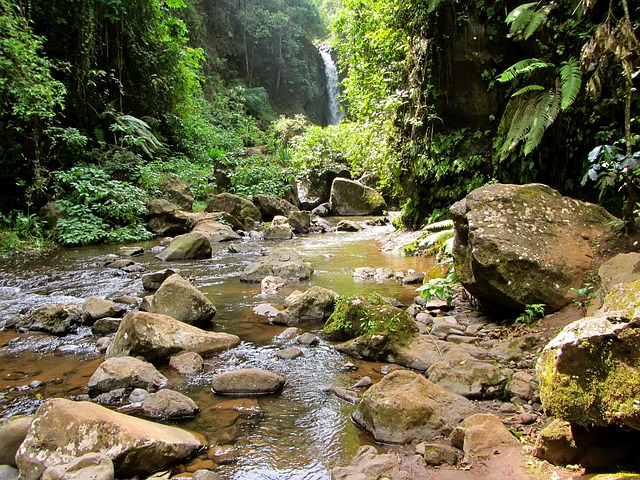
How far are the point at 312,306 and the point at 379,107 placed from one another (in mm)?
5858

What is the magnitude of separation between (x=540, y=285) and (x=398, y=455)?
224cm

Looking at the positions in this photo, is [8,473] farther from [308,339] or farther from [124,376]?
[308,339]

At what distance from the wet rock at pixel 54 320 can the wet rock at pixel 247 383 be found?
2227 millimetres

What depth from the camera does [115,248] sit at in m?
9.47

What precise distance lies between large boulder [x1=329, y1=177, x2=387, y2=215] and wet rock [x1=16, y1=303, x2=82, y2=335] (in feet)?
41.5

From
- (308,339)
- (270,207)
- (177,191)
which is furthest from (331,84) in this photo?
(308,339)

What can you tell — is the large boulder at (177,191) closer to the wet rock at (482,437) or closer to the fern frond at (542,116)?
the fern frond at (542,116)

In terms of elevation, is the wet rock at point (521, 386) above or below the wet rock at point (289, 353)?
above

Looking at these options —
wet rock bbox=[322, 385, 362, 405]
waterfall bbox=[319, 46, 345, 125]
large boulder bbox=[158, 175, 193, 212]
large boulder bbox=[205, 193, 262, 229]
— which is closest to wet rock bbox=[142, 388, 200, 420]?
wet rock bbox=[322, 385, 362, 405]

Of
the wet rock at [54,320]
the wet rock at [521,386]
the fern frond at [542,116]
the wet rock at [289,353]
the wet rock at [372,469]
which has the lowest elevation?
the wet rock at [289,353]

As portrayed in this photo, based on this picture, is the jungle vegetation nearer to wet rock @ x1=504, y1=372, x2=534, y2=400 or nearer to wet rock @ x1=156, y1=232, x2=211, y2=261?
wet rock @ x1=504, y1=372, x2=534, y2=400

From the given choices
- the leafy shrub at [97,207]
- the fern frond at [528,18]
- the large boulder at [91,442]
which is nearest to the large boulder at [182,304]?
the large boulder at [91,442]

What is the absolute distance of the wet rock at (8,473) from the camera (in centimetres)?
214

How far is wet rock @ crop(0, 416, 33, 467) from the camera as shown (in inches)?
88.7
